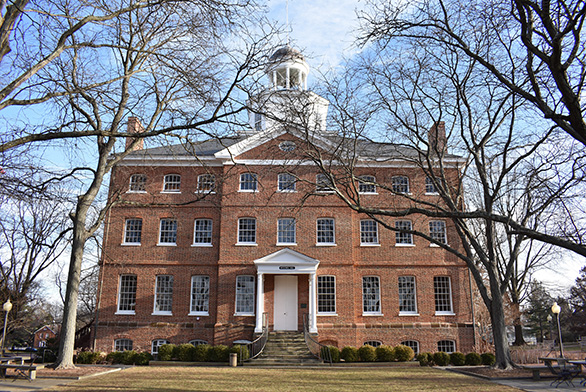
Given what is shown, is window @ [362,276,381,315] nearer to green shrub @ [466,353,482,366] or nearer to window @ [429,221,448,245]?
window @ [429,221,448,245]

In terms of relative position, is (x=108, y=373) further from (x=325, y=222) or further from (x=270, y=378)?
(x=325, y=222)

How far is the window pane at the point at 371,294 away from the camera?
23.1 meters

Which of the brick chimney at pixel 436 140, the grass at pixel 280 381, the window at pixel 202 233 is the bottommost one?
the grass at pixel 280 381

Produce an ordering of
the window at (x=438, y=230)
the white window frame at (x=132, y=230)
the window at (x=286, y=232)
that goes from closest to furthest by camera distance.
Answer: the window at (x=286, y=232)
the white window frame at (x=132, y=230)
the window at (x=438, y=230)

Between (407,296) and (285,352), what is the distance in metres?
7.21

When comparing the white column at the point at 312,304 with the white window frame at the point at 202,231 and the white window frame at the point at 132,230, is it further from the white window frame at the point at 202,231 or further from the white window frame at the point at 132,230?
the white window frame at the point at 132,230

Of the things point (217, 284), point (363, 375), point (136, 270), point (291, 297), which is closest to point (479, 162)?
point (363, 375)

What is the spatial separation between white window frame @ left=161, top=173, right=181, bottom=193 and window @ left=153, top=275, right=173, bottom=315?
4649mm

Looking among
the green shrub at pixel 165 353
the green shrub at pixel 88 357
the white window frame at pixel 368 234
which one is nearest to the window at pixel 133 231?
the green shrub at pixel 88 357

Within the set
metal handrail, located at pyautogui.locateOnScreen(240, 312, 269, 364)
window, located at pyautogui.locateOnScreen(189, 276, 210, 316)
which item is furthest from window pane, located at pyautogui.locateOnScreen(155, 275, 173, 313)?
metal handrail, located at pyautogui.locateOnScreen(240, 312, 269, 364)

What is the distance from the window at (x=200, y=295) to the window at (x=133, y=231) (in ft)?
12.4

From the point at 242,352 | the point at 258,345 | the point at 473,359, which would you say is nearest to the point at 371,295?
the point at 473,359

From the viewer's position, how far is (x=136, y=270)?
23438 mm

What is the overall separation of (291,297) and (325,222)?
4.22 metres
